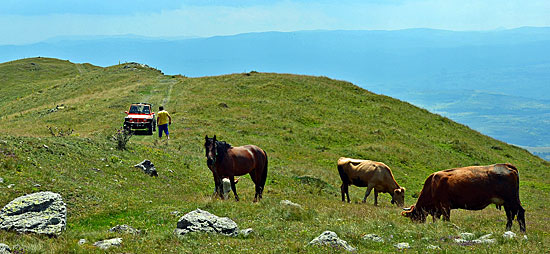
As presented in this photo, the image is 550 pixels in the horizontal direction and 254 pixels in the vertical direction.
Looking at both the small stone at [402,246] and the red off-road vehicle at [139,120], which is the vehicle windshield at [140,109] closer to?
the red off-road vehicle at [139,120]

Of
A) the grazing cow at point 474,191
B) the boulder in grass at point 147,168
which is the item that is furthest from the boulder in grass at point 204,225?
the boulder in grass at point 147,168

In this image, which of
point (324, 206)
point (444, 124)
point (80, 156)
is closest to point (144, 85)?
point (444, 124)

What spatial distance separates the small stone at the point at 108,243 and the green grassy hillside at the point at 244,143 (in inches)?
11.3

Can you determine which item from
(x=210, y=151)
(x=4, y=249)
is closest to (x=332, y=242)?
(x=210, y=151)

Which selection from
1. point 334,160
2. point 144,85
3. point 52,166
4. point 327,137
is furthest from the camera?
point 144,85

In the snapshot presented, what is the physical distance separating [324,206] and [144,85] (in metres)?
60.9

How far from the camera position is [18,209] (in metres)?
11.0

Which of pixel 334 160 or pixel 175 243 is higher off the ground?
pixel 175 243

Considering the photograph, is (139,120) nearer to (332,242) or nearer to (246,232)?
(246,232)

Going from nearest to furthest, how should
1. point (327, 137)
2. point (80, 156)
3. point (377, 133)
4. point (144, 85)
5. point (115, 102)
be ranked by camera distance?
1. point (80, 156)
2. point (327, 137)
3. point (377, 133)
4. point (115, 102)
5. point (144, 85)

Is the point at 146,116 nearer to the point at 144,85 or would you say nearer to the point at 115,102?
the point at 115,102

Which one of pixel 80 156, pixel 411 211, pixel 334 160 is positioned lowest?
pixel 334 160

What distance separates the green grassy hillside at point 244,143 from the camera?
454 inches

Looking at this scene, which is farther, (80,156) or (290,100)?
(290,100)
